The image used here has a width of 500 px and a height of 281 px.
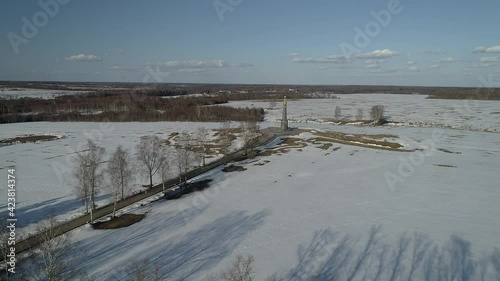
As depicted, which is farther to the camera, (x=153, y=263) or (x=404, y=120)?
(x=404, y=120)

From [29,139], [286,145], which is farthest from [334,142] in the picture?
[29,139]

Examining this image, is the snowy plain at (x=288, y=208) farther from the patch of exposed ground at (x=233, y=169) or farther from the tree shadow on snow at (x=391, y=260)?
the patch of exposed ground at (x=233, y=169)

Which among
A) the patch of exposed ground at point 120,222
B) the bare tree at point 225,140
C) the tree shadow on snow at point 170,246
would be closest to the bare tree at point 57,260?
the tree shadow on snow at point 170,246

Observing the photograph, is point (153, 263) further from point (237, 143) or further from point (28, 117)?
point (28, 117)

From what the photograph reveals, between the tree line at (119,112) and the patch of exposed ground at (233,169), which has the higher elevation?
the tree line at (119,112)

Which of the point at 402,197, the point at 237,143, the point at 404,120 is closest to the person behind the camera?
the point at 402,197

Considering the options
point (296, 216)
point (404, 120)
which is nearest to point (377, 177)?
point (296, 216)
